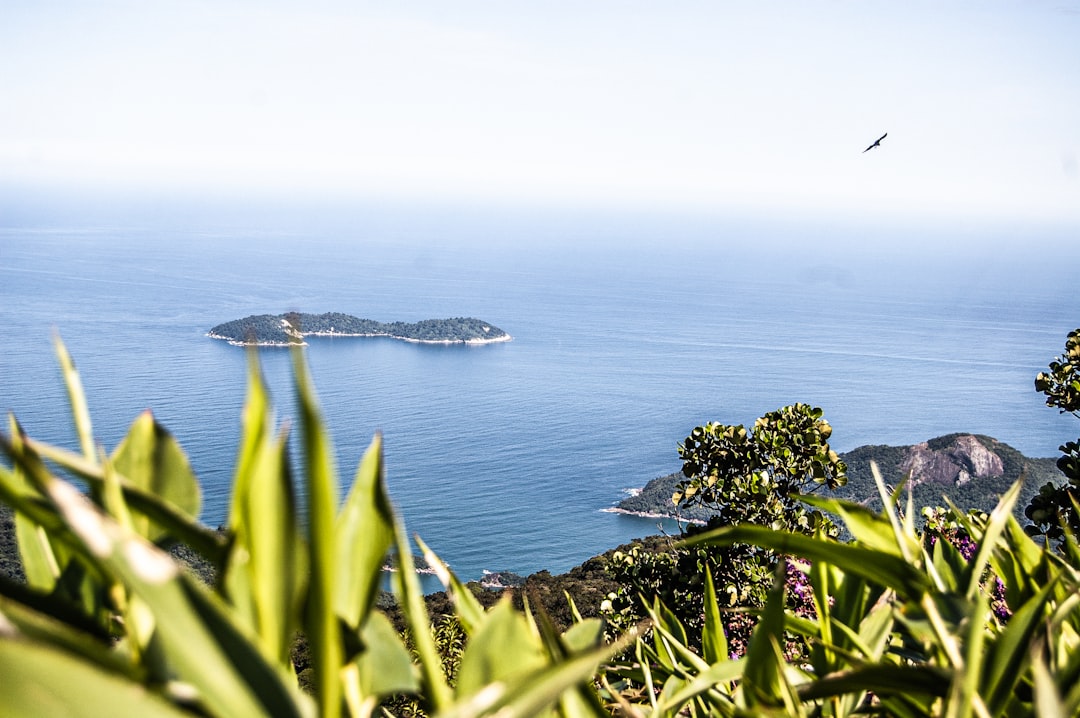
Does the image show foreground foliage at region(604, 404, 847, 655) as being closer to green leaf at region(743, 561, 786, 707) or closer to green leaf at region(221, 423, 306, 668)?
green leaf at region(743, 561, 786, 707)

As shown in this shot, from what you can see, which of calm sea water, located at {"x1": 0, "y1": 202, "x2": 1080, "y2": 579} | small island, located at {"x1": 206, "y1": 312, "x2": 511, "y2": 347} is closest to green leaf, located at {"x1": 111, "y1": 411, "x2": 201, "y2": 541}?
calm sea water, located at {"x1": 0, "y1": 202, "x2": 1080, "y2": 579}

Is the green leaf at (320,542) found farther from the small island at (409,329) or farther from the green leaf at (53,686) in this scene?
the small island at (409,329)

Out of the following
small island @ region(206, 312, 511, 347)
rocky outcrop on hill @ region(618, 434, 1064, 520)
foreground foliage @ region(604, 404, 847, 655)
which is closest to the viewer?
foreground foliage @ region(604, 404, 847, 655)

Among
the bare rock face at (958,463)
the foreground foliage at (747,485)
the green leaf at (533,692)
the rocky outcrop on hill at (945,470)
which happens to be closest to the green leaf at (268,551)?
the green leaf at (533,692)

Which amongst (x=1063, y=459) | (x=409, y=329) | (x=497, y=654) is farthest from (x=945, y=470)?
(x=497, y=654)

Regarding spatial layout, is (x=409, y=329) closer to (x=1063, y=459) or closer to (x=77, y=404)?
(x=1063, y=459)

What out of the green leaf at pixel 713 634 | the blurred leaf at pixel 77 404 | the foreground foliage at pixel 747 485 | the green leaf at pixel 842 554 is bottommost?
the foreground foliage at pixel 747 485
